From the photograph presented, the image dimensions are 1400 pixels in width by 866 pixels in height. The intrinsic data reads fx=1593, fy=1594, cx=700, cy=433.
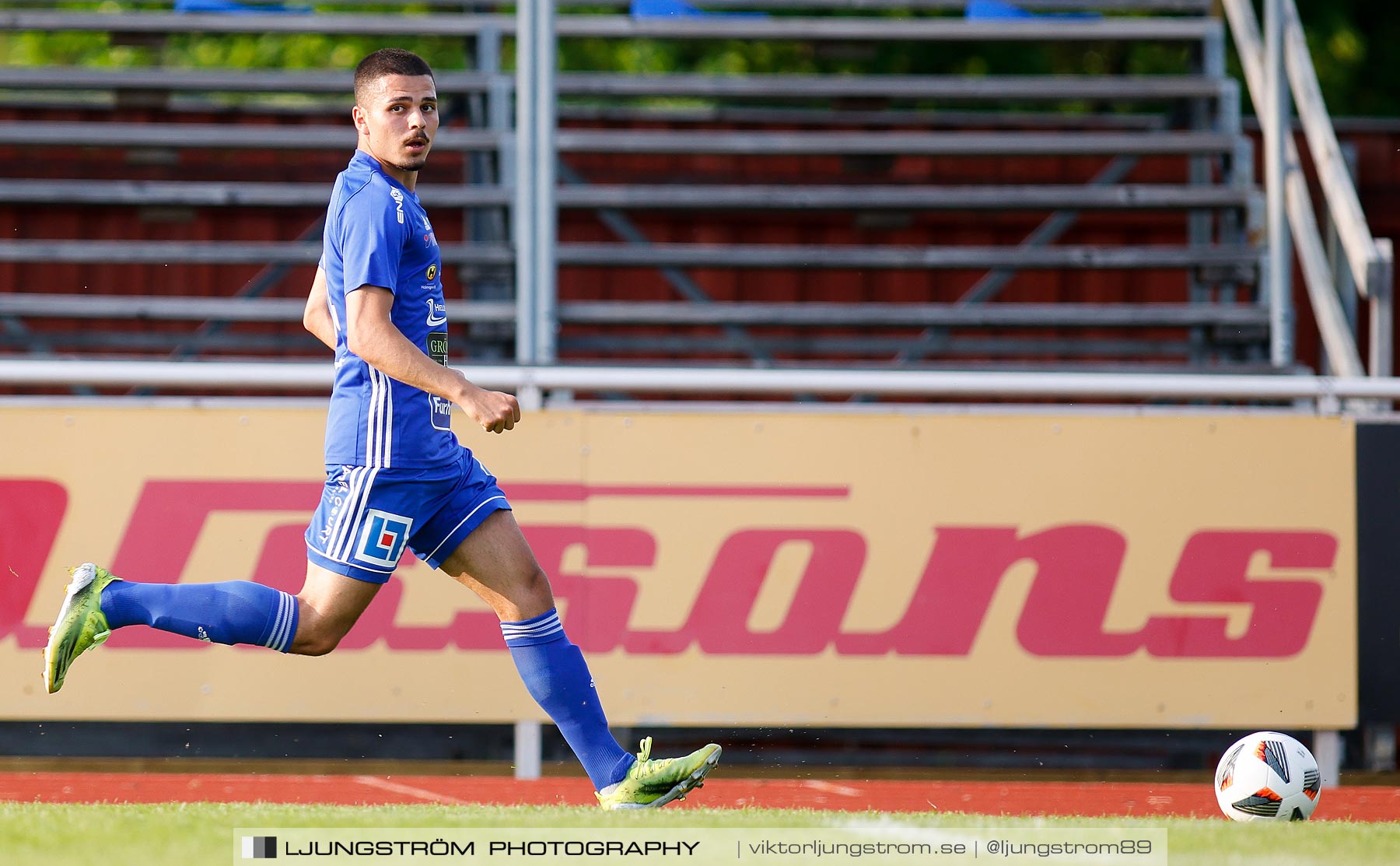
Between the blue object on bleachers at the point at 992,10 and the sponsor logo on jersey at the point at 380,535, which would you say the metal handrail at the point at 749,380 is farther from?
the blue object on bleachers at the point at 992,10

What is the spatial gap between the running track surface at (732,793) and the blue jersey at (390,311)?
5.35 ft

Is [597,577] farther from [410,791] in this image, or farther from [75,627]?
[75,627]

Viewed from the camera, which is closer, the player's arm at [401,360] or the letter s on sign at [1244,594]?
the player's arm at [401,360]

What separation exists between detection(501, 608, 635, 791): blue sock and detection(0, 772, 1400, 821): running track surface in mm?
980

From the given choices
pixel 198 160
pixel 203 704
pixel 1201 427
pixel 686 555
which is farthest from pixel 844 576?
pixel 198 160

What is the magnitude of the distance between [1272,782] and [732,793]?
1974 mm

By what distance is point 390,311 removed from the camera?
4148mm

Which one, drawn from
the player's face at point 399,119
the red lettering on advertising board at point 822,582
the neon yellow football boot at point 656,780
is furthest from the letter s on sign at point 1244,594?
the player's face at point 399,119

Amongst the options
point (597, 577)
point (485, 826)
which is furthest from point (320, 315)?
point (597, 577)

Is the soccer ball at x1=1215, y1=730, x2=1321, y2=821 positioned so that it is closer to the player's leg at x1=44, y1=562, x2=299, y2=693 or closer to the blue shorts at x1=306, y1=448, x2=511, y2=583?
the blue shorts at x1=306, y1=448, x2=511, y2=583

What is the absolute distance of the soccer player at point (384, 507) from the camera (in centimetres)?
421

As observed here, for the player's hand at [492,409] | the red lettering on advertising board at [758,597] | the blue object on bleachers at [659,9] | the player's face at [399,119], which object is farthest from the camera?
the blue object on bleachers at [659,9]

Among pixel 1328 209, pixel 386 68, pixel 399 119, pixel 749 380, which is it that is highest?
pixel 386 68

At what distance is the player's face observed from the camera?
422 centimetres
